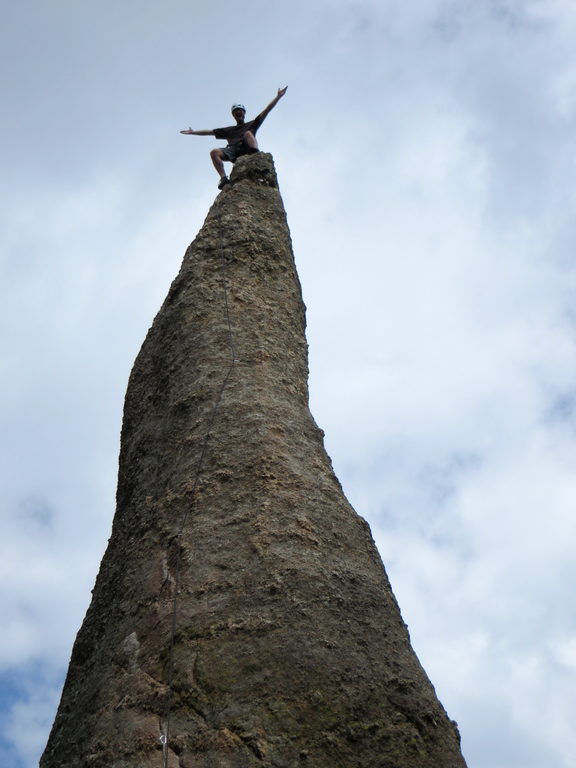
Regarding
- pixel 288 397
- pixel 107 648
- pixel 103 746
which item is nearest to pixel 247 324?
pixel 288 397

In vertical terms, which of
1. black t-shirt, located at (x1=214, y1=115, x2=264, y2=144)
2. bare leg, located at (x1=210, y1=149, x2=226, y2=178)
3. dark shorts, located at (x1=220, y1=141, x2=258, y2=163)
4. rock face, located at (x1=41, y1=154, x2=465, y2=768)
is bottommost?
rock face, located at (x1=41, y1=154, x2=465, y2=768)

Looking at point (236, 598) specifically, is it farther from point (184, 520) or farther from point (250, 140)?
point (250, 140)

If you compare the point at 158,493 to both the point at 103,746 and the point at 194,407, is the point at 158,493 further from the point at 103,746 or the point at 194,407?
the point at 103,746

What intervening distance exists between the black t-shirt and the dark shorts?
10cm

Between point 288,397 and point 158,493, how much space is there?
49.7 inches

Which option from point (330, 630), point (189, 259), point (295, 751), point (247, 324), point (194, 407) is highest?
point (189, 259)

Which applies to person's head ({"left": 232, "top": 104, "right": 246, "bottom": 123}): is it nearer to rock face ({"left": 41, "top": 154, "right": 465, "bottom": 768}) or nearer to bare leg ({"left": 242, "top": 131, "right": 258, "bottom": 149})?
bare leg ({"left": 242, "top": 131, "right": 258, "bottom": 149})

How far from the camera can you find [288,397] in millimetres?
6875

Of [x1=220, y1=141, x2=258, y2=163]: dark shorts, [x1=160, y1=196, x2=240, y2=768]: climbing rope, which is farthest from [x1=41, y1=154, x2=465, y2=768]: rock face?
[x1=220, y1=141, x2=258, y2=163]: dark shorts

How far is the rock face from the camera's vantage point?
185 inches

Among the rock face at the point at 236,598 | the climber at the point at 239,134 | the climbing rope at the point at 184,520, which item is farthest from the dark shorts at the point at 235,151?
the rock face at the point at 236,598

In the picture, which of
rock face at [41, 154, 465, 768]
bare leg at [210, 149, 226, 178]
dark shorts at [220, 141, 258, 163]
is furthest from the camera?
dark shorts at [220, 141, 258, 163]

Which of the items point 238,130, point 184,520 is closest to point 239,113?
point 238,130

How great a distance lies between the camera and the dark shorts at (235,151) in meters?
10.3
